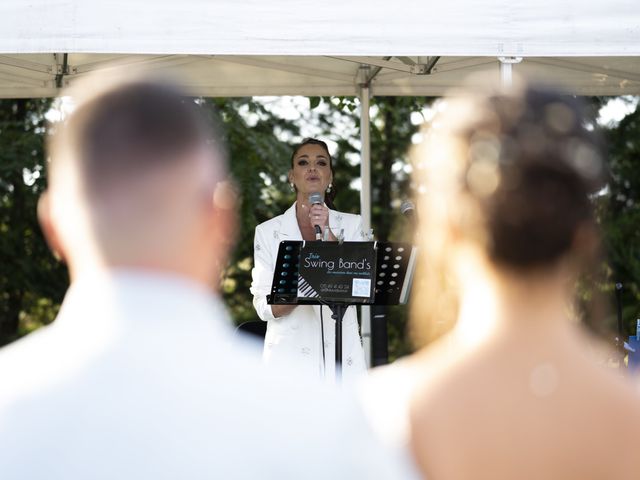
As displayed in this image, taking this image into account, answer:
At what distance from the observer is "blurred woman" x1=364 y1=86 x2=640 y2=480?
127 centimetres

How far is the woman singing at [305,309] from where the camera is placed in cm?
523

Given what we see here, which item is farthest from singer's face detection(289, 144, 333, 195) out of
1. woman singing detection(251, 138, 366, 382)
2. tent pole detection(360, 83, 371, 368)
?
tent pole detection(360, 83, 371, 368)

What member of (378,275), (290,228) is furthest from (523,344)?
(290,228)

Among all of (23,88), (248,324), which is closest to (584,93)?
(248,324)

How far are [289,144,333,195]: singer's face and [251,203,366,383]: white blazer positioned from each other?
19 cm

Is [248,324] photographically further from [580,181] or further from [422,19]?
[580,181]

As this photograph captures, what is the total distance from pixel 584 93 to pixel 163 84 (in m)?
6.03

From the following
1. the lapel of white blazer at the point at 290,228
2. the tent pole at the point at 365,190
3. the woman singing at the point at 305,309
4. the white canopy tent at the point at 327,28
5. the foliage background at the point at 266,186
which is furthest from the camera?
the foliage background at the point at 266,186

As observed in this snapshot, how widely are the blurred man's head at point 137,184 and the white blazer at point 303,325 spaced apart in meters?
4.02

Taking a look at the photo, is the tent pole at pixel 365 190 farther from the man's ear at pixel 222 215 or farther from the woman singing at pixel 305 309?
the man's ear at pixel 222 215

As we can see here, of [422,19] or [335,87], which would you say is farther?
[335,87]

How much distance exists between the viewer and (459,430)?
1.28m

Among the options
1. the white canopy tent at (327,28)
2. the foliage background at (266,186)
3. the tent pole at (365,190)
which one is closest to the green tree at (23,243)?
the foliage background at (266,186)

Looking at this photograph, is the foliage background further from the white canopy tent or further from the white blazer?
the white canopy tent
